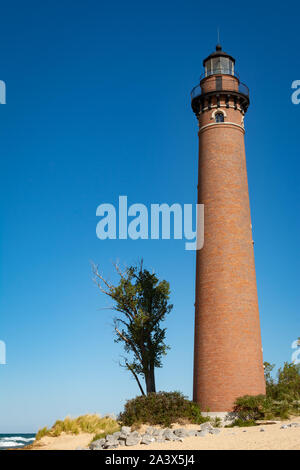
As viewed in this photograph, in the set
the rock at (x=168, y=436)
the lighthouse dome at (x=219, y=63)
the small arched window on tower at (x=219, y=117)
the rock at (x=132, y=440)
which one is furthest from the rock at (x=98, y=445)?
the lighthouse dome at (x=219, y=63)

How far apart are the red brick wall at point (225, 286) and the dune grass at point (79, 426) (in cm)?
583

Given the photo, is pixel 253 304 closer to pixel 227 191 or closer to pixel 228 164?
pixel 227 191

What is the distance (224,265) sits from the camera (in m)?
28.6

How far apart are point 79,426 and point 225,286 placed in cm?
1148

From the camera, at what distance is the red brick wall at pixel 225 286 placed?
1060 inches

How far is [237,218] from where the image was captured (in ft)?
97.4

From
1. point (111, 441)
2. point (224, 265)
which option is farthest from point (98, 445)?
point (224, 265)

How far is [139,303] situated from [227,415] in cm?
1026

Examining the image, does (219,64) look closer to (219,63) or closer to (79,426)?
(219,63)

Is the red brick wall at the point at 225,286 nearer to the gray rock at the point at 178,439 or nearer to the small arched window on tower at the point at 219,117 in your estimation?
the small arched window on tower at the point at 219,117

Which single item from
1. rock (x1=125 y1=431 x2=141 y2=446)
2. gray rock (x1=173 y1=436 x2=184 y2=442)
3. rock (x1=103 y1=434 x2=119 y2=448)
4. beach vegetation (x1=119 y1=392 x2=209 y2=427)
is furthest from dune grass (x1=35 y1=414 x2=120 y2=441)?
gray rock (x1=173 y1=436 x2=184 y2=442)
